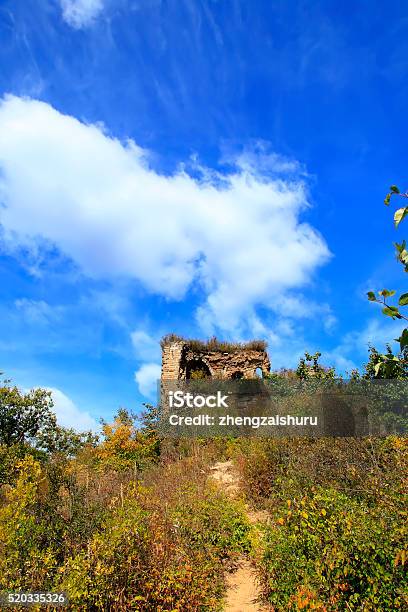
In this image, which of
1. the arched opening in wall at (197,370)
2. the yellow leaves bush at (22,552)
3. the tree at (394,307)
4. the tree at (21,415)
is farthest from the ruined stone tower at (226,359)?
the tree at (394,307)

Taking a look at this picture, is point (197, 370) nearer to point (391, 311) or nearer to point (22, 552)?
point (22, 552)

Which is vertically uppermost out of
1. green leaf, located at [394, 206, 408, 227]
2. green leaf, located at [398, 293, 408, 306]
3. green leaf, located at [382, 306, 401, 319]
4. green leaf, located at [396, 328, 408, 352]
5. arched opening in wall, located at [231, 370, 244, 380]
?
arched opening in wall, located at [231, 370, 244, 380]

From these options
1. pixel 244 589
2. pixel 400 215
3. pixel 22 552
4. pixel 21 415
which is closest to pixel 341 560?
pixel 244 589

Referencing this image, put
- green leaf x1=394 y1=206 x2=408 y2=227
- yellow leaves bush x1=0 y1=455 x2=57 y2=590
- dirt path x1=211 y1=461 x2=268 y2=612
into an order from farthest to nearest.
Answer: dirt path x1=211 y1=461 x2=268 y2=612, yellow leaves bush x1=0 y1=455 x2=57 y2=590, green leaf x1=394 y1=206 x2=408 y2=227

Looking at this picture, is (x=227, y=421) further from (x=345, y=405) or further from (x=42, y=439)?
(x=42, y=439)

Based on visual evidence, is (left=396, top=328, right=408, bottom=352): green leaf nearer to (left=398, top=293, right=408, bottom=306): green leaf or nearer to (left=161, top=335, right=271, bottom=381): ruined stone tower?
(left=398, top=293, right=408, bottom=306): green leaf

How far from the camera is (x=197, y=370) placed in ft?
63.7

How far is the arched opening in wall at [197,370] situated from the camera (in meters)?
18.5

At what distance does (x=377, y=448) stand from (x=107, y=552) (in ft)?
17.9

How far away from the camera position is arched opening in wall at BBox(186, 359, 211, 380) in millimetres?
18469

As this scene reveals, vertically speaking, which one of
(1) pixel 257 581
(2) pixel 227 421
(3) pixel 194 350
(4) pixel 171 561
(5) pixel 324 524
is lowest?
(1) pixel 257 581

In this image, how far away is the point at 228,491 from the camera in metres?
8.47

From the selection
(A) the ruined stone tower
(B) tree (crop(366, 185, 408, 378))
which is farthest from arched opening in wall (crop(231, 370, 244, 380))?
(B) tree (crop(366, 185, 408, 378))

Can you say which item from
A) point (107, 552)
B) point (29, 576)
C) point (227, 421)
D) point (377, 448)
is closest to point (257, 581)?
point (107, 552)
